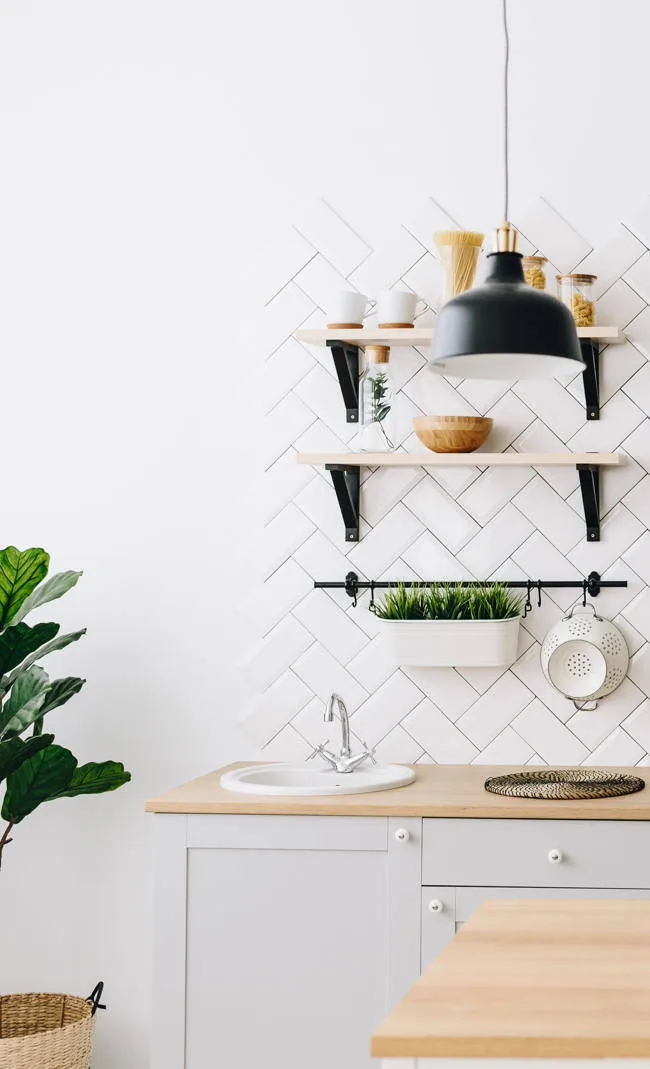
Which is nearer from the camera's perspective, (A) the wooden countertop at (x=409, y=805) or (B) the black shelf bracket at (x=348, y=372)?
(A) the wooden countertop at (x=409, y=805)

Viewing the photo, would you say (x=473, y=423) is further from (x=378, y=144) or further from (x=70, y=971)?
(x=70, y=971)

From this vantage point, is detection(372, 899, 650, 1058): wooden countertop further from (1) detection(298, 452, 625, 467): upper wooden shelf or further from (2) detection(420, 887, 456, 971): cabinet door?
(1) detection(298, 452, 625, 467): upper wooden shelf

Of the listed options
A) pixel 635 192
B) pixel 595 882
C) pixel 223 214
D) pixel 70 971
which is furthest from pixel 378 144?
pixel 70 971

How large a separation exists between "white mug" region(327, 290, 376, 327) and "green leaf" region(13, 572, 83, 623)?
3.09 feet

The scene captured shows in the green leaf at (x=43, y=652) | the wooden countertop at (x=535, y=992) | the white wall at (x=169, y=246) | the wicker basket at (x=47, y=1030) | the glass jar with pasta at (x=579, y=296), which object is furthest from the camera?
the white wall at (x=169, y=246)

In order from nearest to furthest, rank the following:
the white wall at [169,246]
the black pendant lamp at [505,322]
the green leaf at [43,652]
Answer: the black pendant lamp at [505,322]
the green leaf at [43,652]
the white wall at [169,246]

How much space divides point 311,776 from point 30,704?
2.41ft

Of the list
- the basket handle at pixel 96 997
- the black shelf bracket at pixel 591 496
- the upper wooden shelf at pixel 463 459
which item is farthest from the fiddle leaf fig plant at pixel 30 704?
the black shelf bracket at pixel 591 496

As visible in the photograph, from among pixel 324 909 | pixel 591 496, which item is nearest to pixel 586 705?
pixel 591 496

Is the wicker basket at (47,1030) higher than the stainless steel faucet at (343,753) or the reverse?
the reverse

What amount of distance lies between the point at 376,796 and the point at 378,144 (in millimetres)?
1801

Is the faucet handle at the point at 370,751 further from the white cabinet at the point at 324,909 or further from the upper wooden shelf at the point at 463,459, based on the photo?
the upper wooden shelf at the point at 463,459

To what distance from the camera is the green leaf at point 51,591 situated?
291 centimetres

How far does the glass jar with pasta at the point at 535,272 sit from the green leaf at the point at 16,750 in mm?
1656
